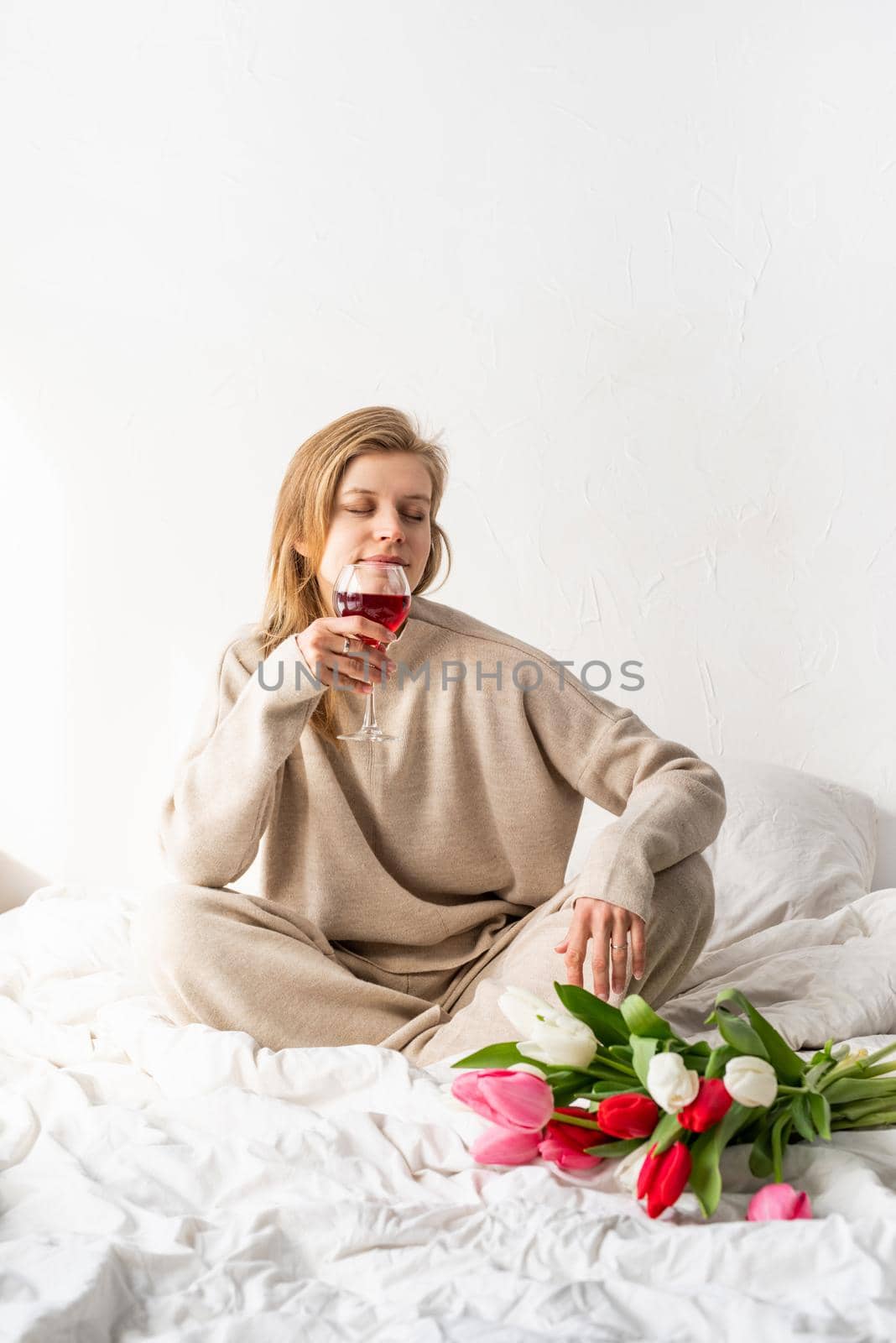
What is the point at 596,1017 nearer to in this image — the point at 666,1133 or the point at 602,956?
the point at 666,1133

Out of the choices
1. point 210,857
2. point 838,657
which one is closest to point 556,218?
point 838,657

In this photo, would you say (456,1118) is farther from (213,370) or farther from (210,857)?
(213,370)

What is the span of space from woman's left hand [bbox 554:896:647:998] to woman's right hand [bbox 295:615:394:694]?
0.38m

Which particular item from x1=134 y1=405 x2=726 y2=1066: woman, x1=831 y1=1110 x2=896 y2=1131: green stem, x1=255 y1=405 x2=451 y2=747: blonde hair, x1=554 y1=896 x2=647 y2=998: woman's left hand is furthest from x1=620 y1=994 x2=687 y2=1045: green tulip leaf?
x1=255 y1=405 x2=451 y2=747: blonde hair

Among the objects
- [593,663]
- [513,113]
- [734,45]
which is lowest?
[593,663]

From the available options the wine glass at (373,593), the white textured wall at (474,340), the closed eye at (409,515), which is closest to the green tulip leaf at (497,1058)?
the wine glass at (373,593)

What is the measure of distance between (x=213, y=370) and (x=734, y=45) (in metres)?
1.27

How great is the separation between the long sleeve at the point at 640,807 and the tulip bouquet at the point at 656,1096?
1.07 feet

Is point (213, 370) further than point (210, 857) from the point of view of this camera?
Yes

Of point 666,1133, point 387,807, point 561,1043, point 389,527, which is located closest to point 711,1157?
point 666,1133

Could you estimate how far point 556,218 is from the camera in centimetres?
256

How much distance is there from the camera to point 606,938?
135 centimetres

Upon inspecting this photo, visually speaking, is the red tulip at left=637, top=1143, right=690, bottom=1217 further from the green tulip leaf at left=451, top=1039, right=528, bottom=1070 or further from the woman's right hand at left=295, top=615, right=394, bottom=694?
the woman's right hand at left=295, top=615, right=394, bottom=694

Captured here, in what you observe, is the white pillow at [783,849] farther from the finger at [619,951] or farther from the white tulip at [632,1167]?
the white tulip at [632,1167]
